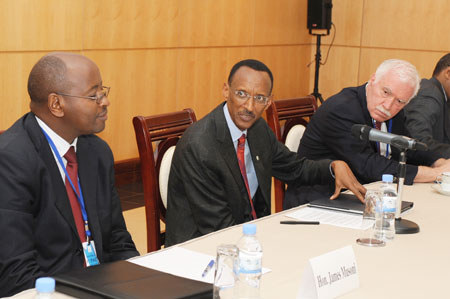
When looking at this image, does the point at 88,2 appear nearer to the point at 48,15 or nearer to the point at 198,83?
the point at 48,15

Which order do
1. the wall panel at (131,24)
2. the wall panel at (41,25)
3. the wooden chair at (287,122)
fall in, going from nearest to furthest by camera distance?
the wooden chair at (287,122) < the wall panel at (41,25) < the wall panel at (131,24)

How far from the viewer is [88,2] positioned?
5.80 metres

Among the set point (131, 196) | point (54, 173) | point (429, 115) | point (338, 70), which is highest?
point (54, 173)

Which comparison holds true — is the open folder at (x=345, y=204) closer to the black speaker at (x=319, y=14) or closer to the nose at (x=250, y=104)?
the nose at (x=250, y=104)

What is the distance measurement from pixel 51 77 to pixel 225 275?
1011 mm

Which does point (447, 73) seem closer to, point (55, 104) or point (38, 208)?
point (55, 104)

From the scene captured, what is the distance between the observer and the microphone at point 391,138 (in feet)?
8.18

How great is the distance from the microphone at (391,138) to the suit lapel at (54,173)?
112 cm

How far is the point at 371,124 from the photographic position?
11.9 ft

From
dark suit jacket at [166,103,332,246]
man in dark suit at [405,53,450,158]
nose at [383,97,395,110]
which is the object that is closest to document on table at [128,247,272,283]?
dark suit jacket at [166,103,332,246]

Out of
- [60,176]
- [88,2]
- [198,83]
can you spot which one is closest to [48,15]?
[88,2]

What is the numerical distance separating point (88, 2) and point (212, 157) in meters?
3.39

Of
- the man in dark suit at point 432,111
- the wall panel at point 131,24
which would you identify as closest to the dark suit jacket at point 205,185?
the man in dark suit at point 432,111

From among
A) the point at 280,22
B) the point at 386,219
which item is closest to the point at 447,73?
the point at 386,219
